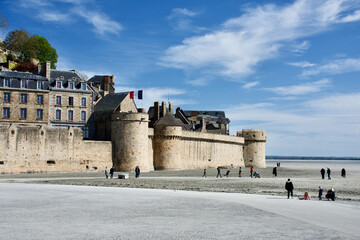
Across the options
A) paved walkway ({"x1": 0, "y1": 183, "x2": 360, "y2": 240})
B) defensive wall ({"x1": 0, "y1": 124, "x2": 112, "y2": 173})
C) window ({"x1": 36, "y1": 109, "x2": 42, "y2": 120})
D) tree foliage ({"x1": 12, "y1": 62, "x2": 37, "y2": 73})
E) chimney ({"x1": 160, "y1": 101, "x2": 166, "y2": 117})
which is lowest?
paved walkway ({"x1": 0, "y1": 183, "x2": 360, "y2": 240})

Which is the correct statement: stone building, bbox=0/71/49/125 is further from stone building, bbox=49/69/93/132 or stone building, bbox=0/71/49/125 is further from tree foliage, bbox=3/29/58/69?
tree foliage, bbox=3/29/58/69

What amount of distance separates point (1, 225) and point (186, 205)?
718cm

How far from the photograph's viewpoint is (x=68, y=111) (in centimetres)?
4738

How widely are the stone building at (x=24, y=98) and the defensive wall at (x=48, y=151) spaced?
7398 mm

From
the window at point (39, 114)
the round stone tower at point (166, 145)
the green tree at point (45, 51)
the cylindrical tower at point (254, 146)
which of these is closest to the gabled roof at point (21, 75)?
the window at point (39, 114)

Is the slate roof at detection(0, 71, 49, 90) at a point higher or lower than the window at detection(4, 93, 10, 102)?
higher

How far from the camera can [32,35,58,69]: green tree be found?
233ft

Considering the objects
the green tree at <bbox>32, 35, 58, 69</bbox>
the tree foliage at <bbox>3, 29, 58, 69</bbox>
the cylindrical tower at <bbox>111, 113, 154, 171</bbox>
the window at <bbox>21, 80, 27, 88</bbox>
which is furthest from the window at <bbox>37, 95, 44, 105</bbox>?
the green tree at <bbox>32, 35, 58, 69</bbox>

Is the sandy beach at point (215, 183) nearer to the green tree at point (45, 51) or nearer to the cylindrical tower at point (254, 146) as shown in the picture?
the cylindrical tower at point (254, 146)

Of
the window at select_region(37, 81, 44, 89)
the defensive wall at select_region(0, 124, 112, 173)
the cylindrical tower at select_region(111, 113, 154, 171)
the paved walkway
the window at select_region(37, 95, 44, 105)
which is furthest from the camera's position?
the window at select_region(37, 81, 44, 89)

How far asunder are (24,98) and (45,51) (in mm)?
30170

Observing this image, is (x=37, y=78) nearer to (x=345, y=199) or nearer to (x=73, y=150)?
(x=73, y=150)

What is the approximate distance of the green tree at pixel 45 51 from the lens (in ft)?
233

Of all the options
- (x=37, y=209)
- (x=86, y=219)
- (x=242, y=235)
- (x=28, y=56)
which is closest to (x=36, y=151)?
(x=37, y=209)
